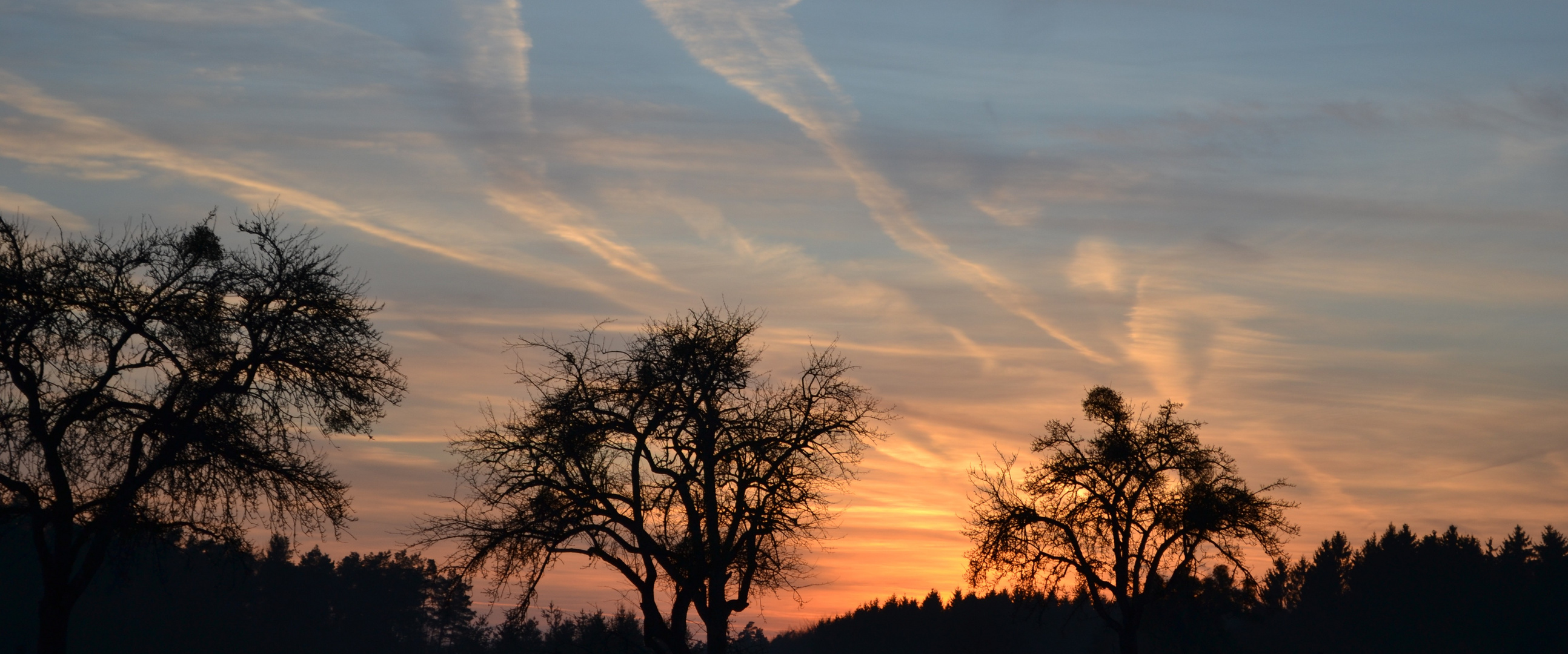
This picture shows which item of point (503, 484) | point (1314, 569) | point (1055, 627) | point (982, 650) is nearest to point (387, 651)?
point (982, 650)

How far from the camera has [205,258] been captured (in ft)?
70.6

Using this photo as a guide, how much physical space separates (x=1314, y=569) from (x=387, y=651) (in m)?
89.9

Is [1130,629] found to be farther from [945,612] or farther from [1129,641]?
[945,612]

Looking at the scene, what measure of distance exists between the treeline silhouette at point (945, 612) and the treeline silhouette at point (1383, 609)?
0.13 metres

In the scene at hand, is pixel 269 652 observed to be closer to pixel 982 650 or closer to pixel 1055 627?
pixel 982 650

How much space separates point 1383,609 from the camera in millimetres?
86688

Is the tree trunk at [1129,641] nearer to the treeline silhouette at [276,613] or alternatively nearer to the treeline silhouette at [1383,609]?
the treeline silhouette at [1383,609]

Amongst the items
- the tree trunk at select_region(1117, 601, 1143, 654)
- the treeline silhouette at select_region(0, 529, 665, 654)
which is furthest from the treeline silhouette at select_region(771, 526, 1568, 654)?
the treeline silhouette at select_region(0, 529, 665, 654)

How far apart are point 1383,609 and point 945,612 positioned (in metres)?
47.6

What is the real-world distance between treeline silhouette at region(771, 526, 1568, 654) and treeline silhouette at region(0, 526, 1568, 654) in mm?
130

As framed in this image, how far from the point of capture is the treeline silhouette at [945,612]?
74.5 meters

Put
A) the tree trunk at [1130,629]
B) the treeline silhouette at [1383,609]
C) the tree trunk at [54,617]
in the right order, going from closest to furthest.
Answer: the tree trunk at [54,617]
the tree trunk at [1130,629]
the treeline silhouette at [1383,609]

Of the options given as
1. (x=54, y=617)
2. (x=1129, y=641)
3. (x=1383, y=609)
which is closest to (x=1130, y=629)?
(x=1129, y=641)

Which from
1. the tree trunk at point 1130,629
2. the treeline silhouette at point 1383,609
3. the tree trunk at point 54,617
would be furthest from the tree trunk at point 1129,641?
the tree trunk at point 54,617
